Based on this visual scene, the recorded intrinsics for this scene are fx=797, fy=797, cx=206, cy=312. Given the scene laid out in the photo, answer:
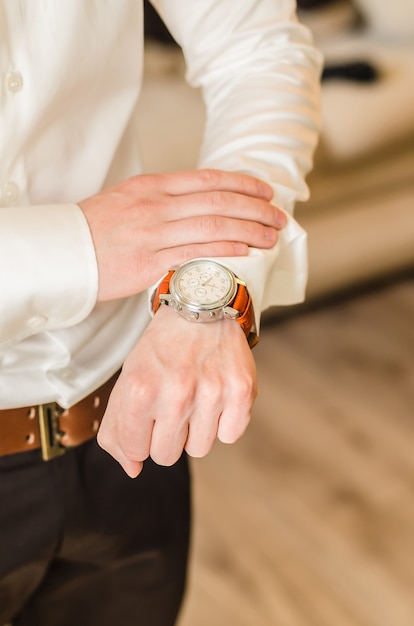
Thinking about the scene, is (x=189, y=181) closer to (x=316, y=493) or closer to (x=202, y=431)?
(x=202, y=431)

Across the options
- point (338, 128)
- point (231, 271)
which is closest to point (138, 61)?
point (231, 271)

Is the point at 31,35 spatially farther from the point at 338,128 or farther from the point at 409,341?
the point at 409,341

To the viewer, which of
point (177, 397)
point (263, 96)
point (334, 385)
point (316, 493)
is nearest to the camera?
point (177, 397)

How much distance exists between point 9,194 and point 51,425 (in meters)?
0.23

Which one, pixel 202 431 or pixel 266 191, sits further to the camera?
pixel 266 191

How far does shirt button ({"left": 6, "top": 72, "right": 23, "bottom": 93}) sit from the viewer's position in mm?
618

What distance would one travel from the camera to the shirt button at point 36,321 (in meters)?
0.64

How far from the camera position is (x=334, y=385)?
2068mm

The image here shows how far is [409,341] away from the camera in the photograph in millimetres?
2219

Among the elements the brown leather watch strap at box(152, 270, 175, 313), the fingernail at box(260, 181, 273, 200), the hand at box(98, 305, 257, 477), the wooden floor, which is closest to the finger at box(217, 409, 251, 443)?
the hand at box(98, 305, 257, 477)

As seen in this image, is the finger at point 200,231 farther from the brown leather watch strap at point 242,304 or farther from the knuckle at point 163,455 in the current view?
the knuckle at point 163,455

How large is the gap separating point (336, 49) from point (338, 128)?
0.49 m

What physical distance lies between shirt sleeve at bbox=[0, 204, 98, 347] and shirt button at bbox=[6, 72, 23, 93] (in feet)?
0.31

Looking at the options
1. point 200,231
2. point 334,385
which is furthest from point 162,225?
point 334,385
